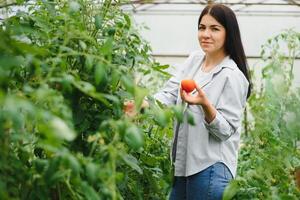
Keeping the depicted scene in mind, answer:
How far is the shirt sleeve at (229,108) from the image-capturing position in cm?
211

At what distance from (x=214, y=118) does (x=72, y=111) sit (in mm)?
598

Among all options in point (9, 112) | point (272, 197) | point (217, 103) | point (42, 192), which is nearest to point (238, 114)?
point (217, 103)

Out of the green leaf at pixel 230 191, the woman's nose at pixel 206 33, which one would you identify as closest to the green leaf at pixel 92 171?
the green leaf at pixel 230 191

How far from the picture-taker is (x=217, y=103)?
2.17 meters

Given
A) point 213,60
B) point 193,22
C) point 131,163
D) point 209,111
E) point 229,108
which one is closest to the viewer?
point 131,163

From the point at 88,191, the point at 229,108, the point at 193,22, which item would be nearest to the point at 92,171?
the point at 88,191

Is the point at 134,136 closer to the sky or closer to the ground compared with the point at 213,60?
closer to the sky

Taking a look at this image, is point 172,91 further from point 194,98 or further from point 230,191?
point 230,191

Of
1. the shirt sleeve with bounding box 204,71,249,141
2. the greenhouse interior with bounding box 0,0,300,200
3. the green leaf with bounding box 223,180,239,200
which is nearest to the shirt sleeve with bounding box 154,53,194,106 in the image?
the greenhouse interior with bounding box 0,0,300,200

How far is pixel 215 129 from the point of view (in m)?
2.10

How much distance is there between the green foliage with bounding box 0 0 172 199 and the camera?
1119 mm

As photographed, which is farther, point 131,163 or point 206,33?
point 206,33

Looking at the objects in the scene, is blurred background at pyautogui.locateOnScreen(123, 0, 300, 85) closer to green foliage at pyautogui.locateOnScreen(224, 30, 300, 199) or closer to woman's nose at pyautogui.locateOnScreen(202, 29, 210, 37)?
woman's nose at pyautogui.locateOnScreen(202, 29, 210, 37)

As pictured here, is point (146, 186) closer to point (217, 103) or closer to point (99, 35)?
point (217, 103)
